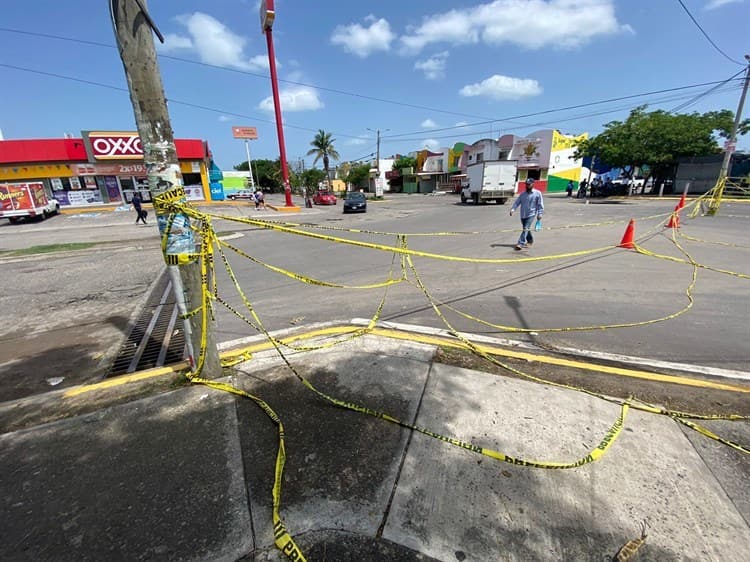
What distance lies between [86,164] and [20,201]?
843 centimetres

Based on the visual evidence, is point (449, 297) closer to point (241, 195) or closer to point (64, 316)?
point (64, 316)

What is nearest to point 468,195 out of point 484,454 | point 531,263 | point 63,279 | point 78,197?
point 531,263

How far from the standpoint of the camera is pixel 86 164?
2775cm

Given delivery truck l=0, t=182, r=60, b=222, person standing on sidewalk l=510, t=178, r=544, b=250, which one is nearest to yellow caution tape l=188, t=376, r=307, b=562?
person standing on sidewalk l=510, t=178, r=544, b=250

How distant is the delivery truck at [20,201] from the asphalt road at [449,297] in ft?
50.1

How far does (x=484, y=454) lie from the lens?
2.27 m

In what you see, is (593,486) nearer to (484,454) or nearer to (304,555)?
(484,454)

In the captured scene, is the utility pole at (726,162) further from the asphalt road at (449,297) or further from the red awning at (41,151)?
the red awning at (41,151)

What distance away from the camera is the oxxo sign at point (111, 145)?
1063 inches

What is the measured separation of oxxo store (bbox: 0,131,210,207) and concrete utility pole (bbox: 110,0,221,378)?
27.5 m

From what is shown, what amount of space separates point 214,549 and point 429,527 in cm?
109

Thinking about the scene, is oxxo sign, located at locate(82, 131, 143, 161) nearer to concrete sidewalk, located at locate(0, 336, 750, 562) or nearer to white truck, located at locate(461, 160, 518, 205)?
white truck, located at locate(461, 160, 518, 205)

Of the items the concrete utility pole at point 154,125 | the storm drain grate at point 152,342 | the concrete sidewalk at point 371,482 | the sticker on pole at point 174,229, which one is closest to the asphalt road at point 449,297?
the storm drain grate at point 152,342

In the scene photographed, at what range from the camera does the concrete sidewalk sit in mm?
1736
